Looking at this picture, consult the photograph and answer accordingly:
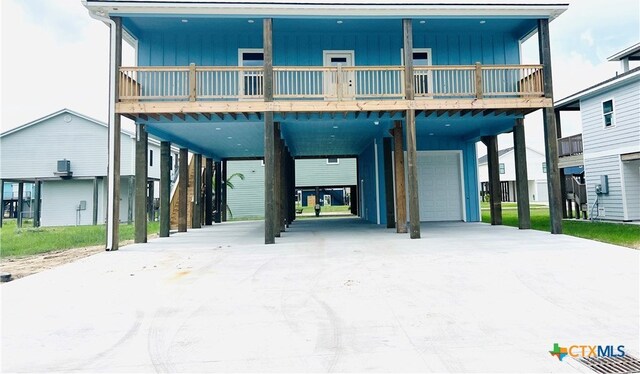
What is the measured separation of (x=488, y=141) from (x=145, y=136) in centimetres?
1172

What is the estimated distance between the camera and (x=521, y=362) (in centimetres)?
285

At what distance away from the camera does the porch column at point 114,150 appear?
923 cm

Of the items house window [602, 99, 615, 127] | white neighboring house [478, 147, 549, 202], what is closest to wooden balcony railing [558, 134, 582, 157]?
house window [602, 99, 615, 127]

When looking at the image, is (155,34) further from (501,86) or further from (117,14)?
(501,86)

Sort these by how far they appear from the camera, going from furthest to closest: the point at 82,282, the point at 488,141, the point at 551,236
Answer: the point at 488,141
the point at 551,236
the point at 82,282

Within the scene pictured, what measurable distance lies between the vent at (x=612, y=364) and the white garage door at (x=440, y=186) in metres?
12.2

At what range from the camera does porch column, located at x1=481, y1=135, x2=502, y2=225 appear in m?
12.6

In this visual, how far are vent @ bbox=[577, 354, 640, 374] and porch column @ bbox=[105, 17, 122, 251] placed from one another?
9.73 meters

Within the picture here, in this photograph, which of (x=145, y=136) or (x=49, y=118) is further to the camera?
(x=49, y=118)

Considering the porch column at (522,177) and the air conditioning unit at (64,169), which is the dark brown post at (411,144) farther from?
the air conditioning unit at (64,169)

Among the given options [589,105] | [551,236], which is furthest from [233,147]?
[589,105]

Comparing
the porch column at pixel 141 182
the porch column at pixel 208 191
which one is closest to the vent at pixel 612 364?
the porch column at pixel 141 182

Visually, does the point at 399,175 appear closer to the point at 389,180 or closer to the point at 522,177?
the point at 389,180

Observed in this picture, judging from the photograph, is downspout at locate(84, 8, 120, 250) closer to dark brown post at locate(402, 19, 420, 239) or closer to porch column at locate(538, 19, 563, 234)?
dark brown post at locate(402, 19, 420, 239)
